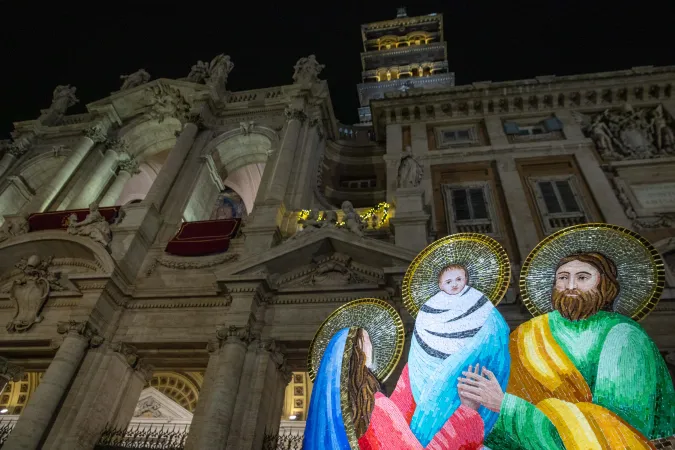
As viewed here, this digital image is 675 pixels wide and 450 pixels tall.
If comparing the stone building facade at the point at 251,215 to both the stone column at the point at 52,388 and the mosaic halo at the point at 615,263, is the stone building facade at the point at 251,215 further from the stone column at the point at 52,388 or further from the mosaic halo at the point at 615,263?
the mosaic halo at the point at 615,263

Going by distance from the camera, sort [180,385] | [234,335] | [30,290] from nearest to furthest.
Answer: [234,335], [30,290], [180,385]

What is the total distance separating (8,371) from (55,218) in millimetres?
4854

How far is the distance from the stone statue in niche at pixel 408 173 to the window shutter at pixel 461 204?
1.68 metres

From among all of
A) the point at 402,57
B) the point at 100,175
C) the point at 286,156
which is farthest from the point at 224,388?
the point at 402,57

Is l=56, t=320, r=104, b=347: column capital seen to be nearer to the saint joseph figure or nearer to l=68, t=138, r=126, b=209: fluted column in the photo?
l=68, t=138, r=126, b=209: fluted column

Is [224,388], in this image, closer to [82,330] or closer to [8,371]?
[82,330]

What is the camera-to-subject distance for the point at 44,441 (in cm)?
988

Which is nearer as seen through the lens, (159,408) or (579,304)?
(579,304)

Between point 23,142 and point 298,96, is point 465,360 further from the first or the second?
point 23,142

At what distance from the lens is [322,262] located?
12391 millimetres

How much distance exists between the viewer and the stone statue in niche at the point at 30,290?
12172 mm

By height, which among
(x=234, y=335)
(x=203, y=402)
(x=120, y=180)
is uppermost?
(x=120, y=180)

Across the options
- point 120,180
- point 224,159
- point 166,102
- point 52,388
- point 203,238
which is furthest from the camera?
point 166,102

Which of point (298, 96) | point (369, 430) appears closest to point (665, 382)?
point (369, 430)
